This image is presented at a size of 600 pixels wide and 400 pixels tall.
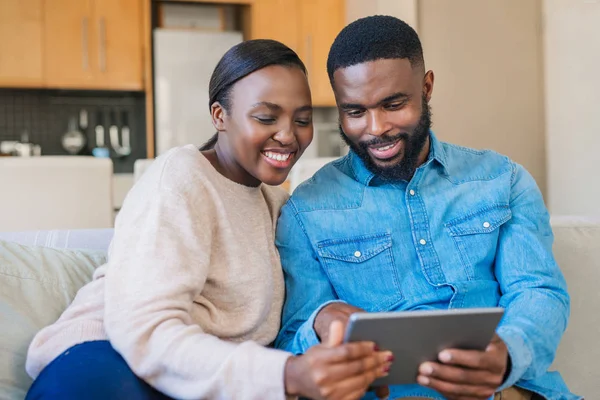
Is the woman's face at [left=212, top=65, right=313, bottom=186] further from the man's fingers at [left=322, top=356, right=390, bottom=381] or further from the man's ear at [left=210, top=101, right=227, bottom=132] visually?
the man's fingers at [left=322, top=356, right=390, bottom=381]

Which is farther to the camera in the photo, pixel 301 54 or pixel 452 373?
pixel 301 54

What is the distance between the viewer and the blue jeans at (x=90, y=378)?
909 millimetres

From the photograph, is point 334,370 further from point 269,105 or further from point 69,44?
point 69,44

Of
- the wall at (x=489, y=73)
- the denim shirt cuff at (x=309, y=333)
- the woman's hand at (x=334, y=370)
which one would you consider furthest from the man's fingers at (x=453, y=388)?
the wall at (x=489, y=73)

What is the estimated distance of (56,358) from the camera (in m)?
1.03

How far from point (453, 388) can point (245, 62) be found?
68cm

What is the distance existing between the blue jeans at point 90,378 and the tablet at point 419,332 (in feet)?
1.06

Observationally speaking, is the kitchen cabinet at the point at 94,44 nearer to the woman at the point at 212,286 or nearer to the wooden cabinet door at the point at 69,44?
the wooden cabinet door at the point at 69,44

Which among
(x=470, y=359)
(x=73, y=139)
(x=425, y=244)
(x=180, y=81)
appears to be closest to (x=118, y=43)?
(x=180, y=81)

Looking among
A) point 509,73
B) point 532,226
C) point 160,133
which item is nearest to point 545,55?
point 509,73

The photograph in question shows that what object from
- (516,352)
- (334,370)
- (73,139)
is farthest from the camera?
(73,139)

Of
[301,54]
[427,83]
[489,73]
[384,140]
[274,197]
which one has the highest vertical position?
[301,54]

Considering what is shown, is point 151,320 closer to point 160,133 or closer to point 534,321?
point 534,321

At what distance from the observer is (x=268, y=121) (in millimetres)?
1234
